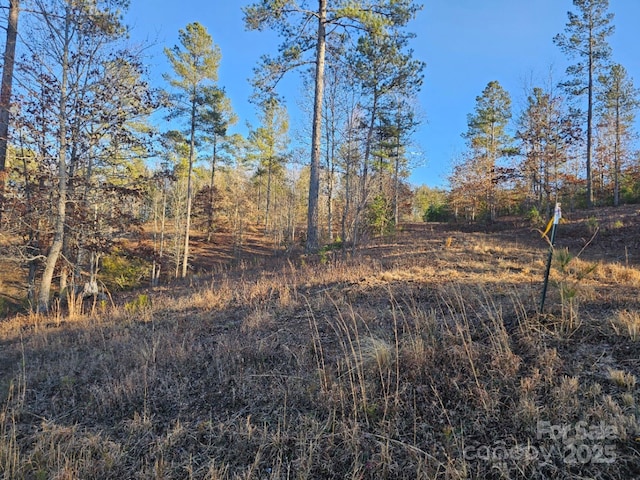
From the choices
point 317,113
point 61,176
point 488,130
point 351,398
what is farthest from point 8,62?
point 488,130

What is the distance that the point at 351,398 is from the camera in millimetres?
2473

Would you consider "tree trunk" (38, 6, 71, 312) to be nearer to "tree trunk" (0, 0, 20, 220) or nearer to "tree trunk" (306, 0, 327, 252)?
"tree trunk" (0, 0, 20, 220)

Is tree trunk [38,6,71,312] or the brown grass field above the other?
tree trunk [38,6,71,312]

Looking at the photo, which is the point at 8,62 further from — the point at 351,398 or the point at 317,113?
the point at 351,398

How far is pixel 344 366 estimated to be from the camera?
9.16 feet

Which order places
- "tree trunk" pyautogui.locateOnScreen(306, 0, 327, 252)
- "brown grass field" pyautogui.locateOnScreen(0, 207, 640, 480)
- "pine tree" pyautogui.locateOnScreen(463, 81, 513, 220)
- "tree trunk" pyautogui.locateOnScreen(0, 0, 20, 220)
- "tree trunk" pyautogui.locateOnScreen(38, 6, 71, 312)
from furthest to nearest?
"pine tree" pyautogui.locateOnScreen(463, 81, 513, 220) < "tree trunk" pyautogui.locateOnScreen(306, 0, 327, 252) < "tree trunk" pyautogui.locateOnScreen(0, 0, 20, 220) < "tree trunk" pyautogui.locateOnScreen(38, 6, 71, 312) < "brown grass field" pyautogui.locateOnScreen(0, 207, 640, 480)

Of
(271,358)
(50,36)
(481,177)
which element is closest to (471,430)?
(271,358)

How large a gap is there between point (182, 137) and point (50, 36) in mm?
10921

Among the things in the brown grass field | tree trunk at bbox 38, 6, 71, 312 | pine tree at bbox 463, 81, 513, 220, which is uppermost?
pine tree at bbox 463, 81, 513, 220

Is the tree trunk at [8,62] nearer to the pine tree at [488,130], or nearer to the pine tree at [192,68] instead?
the pine tree at [192,68]

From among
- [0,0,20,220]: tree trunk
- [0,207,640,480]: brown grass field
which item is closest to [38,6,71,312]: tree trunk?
[0,0,20,220]: tree trunk

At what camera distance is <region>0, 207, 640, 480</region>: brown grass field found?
1880 millimetres

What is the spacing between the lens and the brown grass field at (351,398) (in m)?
1.88

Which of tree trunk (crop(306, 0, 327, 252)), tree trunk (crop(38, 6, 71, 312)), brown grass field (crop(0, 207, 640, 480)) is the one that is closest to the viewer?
brown grass field (crop(0, 207, 640, 480))
